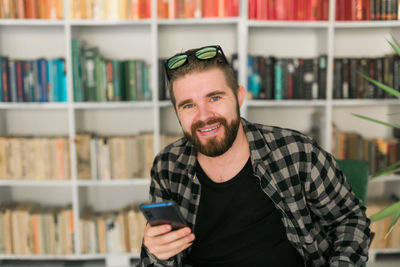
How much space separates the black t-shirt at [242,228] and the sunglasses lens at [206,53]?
431 mm

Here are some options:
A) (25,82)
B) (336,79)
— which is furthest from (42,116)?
(336,79)

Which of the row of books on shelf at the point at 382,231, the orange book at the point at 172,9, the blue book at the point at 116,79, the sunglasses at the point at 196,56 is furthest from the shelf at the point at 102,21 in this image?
the row of books on shelf at the point at 382,231

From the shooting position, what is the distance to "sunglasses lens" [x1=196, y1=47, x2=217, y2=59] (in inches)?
57.3

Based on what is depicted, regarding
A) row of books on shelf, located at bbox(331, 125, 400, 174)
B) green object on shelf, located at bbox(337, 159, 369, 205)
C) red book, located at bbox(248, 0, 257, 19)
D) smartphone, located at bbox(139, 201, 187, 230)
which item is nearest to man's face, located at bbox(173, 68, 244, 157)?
smartphone, located at bbox(139, 201, 187, 230)

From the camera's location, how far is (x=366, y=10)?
8.60 feet

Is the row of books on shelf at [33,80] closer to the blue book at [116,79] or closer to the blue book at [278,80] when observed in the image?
the blue book at [116,79]

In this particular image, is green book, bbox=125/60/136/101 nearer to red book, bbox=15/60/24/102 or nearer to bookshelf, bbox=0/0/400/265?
bookshelf, bbox=0/0/400/265

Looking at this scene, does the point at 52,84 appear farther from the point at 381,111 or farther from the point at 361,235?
the point at 381,111

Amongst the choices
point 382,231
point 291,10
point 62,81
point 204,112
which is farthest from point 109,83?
point 382,231

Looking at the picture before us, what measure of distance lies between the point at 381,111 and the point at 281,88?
2.76 feet

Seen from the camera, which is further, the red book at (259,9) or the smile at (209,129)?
the red book at (259,9)

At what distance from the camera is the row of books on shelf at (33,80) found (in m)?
2.60

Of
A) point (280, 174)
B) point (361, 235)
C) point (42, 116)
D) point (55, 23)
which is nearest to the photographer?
point (361, 235)

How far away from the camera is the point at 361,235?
4.53ft
